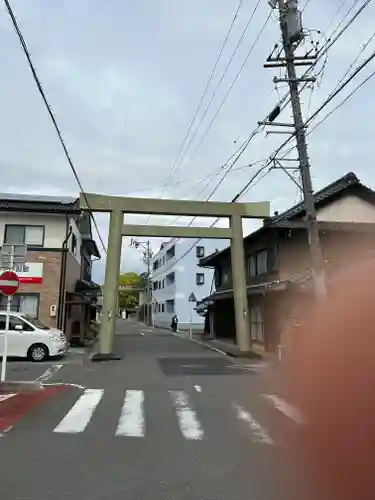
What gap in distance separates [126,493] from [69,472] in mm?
920

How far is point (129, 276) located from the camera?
101 meters

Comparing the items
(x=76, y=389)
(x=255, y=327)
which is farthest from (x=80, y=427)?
(x=255, y=327)

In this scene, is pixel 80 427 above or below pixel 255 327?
below

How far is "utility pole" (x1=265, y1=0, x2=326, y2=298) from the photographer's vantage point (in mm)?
12820

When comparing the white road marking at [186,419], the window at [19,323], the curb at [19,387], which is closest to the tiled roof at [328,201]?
the window at [19,323]

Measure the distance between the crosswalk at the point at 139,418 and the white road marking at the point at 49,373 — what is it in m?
3.14

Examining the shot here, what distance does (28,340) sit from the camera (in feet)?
56.5

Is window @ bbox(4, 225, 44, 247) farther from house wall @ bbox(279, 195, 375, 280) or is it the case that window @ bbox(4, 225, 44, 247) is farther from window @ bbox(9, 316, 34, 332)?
house wall @ bbox(279, 195, 375, 280)

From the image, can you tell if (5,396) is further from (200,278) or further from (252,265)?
(200,278)

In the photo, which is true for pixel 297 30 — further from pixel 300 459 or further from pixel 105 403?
pixel 300 459

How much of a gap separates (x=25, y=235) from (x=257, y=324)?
11.4 m

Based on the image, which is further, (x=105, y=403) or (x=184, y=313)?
(x=184, y=313)

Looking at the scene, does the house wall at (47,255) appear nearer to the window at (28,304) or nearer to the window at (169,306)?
the window at (28,304)

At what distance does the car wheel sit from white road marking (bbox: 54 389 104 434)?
6.76 m
